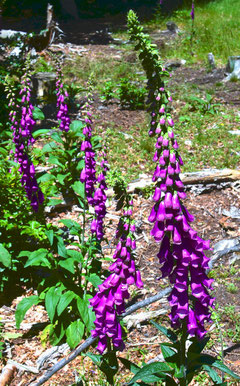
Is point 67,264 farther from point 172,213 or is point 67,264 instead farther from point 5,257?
point 172,213

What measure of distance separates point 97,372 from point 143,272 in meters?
1.41

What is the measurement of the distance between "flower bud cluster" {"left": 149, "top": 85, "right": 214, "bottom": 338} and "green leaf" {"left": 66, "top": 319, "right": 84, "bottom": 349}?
1.73 meters

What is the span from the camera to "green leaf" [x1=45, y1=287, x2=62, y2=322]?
351 centimetres

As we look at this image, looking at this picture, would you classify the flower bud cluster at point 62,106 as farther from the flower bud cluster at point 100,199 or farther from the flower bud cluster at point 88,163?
the flower bud cluster at point 100,199

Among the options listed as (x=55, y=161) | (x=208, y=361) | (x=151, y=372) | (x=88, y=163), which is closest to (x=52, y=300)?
(x=88, y=163)

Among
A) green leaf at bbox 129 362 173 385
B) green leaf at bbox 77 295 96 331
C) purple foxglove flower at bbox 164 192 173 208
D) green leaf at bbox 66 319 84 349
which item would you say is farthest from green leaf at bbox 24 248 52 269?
purple foxglove flower at bbox 164 192 173 208

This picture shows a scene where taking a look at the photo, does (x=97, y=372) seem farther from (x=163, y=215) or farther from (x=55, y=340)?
(x=163, y=215)

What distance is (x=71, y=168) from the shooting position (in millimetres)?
5957

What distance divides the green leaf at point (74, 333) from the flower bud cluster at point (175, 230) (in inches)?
68.2

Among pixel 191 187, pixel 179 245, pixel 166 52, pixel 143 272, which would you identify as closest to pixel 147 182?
pixel 191 187

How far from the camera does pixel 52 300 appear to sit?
11.8 ft

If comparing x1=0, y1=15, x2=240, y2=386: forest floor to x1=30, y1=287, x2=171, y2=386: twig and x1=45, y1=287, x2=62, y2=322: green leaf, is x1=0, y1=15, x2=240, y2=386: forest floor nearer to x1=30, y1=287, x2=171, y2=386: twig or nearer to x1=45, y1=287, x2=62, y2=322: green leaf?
x1=30, y1=287, x2=171, y2=386: twig

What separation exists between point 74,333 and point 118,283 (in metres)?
1.63

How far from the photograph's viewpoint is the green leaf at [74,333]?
3.60 meters
